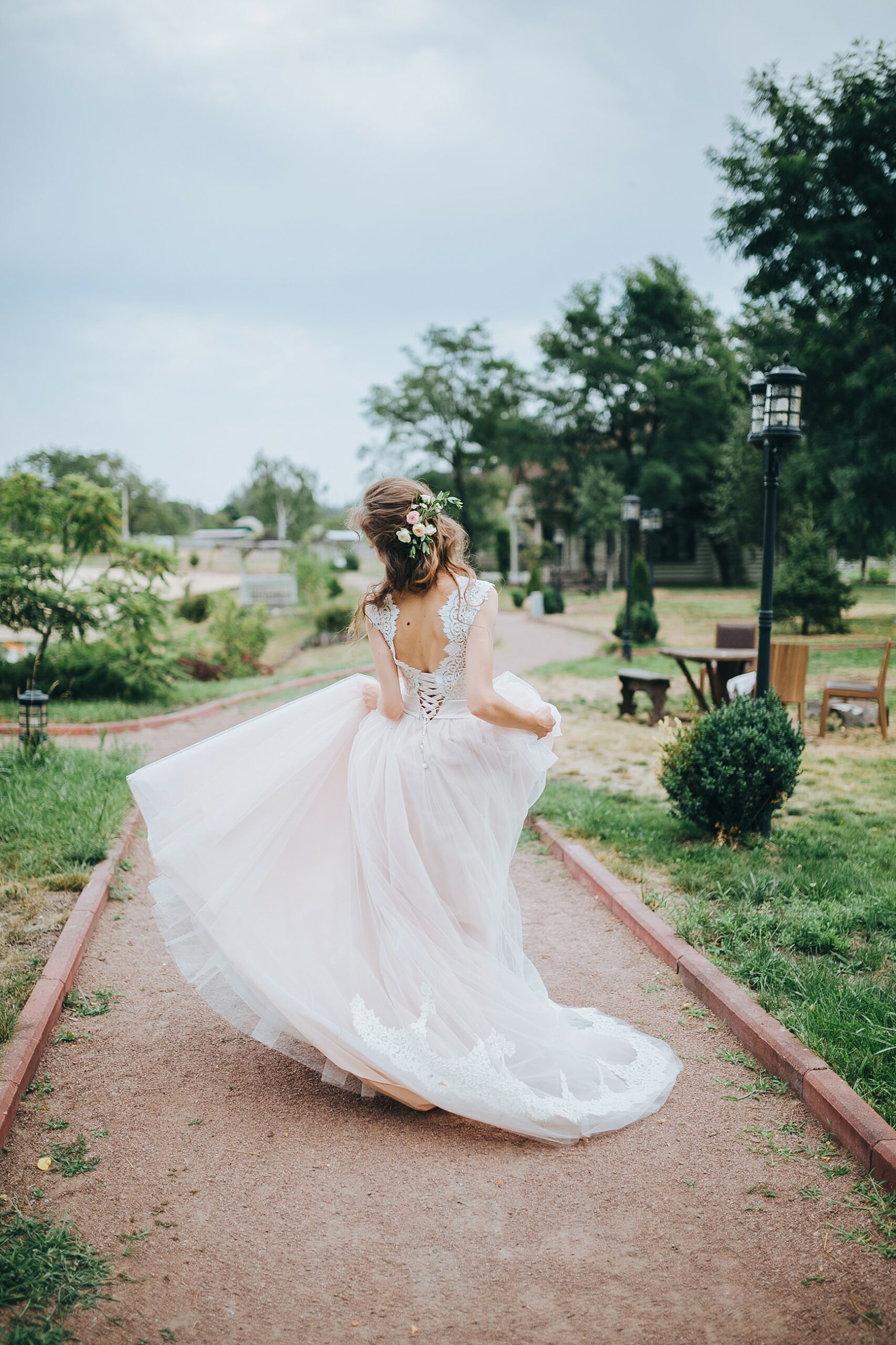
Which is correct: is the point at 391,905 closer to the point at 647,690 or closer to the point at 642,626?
the point at 647,690

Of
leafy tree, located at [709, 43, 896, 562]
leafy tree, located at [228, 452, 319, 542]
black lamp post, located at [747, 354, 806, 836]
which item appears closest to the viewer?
black lamp post, located at [747, 354, 806, 836]

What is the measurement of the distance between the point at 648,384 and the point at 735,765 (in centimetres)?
3537

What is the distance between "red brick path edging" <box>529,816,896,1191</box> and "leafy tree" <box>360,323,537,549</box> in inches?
1753

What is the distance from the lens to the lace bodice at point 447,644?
3.34 meters

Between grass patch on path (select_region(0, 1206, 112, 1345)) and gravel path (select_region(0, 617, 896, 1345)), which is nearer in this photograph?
grass patch on path (select_region(0, 1206, 112, 1345))

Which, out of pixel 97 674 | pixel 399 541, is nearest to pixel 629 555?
pixel 97 674

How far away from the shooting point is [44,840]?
6070mm

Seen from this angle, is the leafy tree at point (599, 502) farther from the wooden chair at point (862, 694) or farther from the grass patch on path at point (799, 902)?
the grass patch on path at point (799, 902)

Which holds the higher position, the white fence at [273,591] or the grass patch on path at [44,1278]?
the white fence at [273,591]

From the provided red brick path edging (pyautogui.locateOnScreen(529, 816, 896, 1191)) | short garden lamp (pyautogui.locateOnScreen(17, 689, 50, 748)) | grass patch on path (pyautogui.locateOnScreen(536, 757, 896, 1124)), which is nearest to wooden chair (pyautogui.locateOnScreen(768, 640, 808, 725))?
grass patch on path (pyautogui.locateOnScreen(536, 757, 896, 1124))

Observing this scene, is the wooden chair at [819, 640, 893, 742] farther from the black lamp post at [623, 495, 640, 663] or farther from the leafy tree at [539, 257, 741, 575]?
the leafy tree at [539, 257, 741, 575]

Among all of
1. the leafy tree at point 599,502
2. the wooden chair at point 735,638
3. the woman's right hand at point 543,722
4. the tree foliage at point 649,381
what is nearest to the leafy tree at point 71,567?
the wooden chair at point 735,638

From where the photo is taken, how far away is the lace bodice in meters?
3.34

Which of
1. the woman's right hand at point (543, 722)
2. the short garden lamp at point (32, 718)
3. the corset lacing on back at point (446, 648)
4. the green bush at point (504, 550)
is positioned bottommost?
Result: the short garden lamp at point (32, 718)
